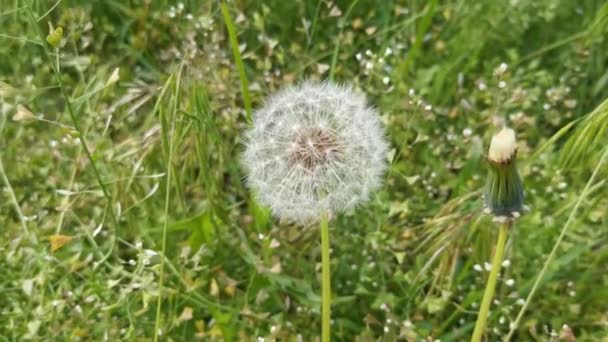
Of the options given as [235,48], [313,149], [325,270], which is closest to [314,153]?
[313,149]

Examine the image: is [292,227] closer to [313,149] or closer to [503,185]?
[313,149]

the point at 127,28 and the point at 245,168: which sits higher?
the point at 127,28

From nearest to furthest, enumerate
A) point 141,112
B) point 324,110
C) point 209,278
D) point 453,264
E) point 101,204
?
point 324,110 → point 453,264 → point 209,278 → point 101,204 → point 141,112

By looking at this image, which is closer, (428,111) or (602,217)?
(602,217)

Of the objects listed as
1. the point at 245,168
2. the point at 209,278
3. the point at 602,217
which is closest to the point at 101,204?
the point at 209,278

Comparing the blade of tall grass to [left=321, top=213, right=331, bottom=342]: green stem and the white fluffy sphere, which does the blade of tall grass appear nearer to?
the white fluffy sphere

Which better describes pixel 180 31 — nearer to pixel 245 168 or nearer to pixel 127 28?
pixel 127 28

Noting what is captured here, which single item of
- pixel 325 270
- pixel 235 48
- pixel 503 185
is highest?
pixel 235 48
